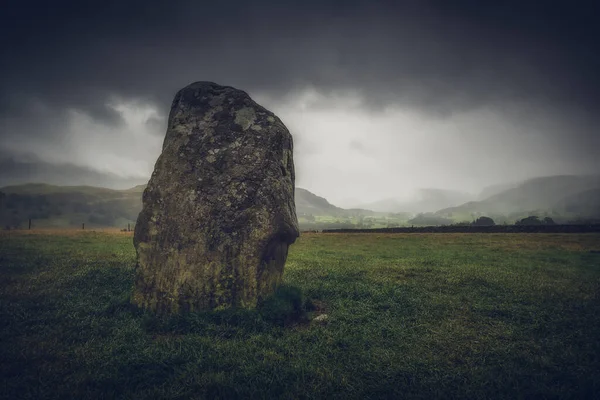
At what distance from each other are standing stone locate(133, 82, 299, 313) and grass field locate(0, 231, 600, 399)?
685 mm

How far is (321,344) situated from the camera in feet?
21.1

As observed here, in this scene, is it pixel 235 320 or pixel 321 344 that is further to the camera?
pixel 235 320

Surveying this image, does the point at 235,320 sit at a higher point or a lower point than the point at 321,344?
higher

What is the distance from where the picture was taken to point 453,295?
9.77m

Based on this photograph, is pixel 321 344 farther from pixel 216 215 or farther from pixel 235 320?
pixel 216 215

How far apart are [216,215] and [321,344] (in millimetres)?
3865

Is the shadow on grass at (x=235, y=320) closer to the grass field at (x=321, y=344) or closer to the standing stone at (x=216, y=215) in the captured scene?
the grass field at (x=321, y=344)

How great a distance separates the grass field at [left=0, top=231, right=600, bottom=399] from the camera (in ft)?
16.6

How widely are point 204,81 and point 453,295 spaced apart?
9.90m

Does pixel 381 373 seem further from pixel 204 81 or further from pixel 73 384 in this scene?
pixel 204 81

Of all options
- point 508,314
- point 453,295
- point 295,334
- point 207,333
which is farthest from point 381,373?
point 453,295

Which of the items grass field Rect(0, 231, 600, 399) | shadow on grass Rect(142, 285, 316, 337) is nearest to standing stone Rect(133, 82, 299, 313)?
shadow on grass Rect(142, 285, 316, 337)

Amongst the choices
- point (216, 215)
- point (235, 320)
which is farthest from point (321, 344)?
point (216, 215)

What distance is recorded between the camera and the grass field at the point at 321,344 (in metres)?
5.06
